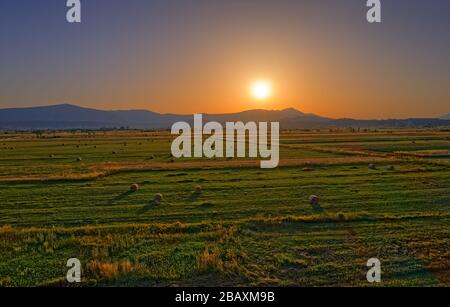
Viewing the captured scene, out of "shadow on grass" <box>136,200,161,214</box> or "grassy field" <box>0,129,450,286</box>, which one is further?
"shadow on grass" <box>136,200,161,214</box>

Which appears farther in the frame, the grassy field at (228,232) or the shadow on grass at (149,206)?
the shadow on grass at (149,206)

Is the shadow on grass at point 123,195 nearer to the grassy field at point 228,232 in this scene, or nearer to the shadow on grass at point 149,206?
the grassy field at point 228,232

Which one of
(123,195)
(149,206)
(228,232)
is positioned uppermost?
(123,195)

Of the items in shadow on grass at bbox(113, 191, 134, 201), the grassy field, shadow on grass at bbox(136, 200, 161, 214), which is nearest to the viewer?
the grassy field

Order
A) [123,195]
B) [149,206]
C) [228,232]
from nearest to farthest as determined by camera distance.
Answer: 1. [228,232]
2. [149,206]
3. [123,195]

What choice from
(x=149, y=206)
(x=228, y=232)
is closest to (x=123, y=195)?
(x=149, y=206)

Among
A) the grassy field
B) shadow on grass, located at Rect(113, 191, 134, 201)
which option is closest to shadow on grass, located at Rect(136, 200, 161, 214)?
the grassy field

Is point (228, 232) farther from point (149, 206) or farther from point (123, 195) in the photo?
point (123, 195)

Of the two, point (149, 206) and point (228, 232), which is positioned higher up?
point (149, 206)

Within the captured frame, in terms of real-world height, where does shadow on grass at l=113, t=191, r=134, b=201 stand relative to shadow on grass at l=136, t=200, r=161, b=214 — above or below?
above

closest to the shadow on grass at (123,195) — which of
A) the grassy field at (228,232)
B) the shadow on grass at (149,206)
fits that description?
the grassy field at (228,232)

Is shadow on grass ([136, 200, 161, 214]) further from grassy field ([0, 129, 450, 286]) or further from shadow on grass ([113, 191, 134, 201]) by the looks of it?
shadow on grass ([113, 191, 134, 201])
